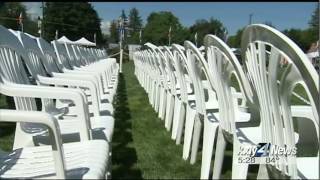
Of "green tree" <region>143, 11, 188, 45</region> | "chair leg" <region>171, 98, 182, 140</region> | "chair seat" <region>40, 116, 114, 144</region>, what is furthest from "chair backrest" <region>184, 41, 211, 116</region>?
"green tree" <region>143, 11, 188, 45</region>

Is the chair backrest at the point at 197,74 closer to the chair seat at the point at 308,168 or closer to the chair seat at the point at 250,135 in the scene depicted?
→ the chair seat at the point at 250,135

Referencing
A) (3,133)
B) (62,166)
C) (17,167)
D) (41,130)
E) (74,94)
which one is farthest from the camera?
(3,133)

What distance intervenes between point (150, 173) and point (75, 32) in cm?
5475

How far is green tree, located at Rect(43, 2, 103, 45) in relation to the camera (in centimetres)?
5741

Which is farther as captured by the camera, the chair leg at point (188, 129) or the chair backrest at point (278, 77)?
the chair leg at point (188, 129)

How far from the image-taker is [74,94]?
2.63 metres

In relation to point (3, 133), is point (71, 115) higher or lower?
higher

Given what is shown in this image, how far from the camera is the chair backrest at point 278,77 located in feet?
4.89

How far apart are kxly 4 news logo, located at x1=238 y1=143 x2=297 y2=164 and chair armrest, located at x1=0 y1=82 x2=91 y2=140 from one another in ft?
2.56

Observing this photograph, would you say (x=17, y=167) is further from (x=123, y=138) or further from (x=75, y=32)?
(x=75, y=32)

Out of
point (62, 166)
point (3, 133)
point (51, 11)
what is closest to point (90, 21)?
point (51, 11)

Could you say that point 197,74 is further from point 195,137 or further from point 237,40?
point 237,40

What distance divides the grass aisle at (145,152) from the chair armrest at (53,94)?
1.37 metres

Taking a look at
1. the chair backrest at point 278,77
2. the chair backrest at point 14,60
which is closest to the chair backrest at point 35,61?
the chair backrest at point 14,60
